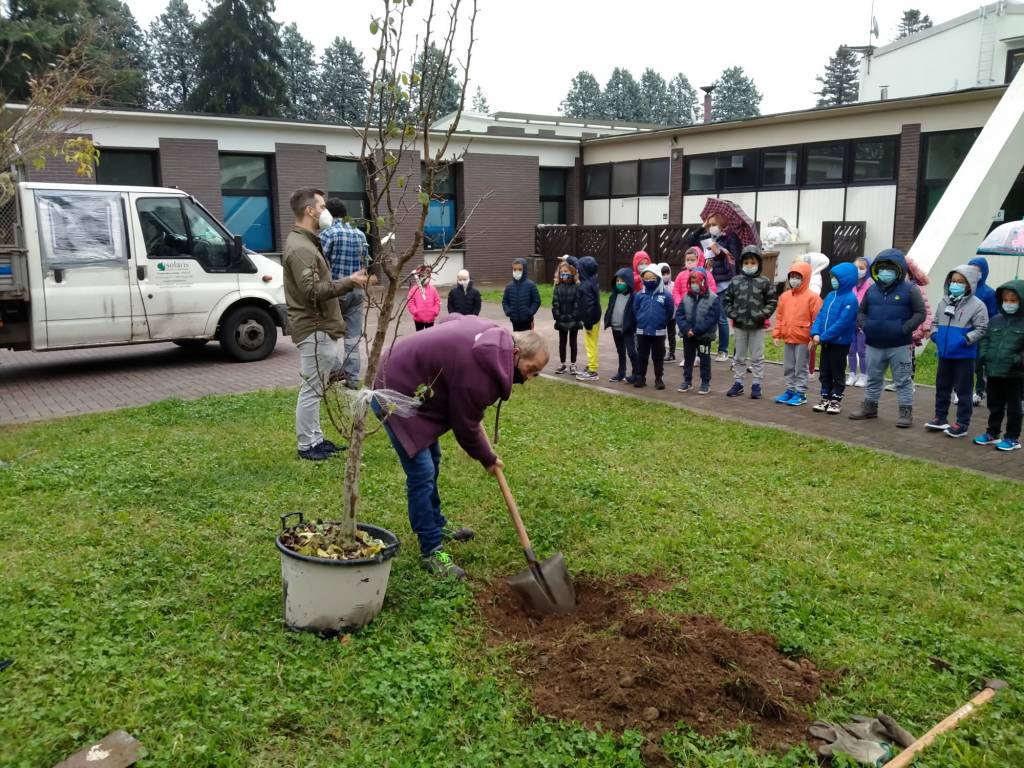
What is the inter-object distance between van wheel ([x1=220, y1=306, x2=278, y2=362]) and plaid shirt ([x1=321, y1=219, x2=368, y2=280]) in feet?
17.9

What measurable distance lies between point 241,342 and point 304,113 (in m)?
50.9

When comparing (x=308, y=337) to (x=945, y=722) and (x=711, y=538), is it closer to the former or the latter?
(x=711, y=538)

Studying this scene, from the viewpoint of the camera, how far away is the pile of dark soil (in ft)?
10.9

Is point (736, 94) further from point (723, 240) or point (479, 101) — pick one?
point (723, 240)

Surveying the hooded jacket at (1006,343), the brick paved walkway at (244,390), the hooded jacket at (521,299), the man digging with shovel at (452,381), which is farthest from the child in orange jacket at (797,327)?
the man digging with shovel at (452,381)

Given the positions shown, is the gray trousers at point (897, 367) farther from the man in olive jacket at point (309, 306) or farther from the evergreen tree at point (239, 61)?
the evergreen tree at point (239, 61)

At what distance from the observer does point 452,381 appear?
13.6 feet

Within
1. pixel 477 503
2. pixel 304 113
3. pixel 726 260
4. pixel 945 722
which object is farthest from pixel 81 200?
pixel 304 113

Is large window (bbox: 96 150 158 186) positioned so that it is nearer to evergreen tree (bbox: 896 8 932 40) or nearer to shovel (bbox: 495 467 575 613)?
shovel (bbox: 495 467 575 613)

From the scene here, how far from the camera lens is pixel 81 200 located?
10.5 metres

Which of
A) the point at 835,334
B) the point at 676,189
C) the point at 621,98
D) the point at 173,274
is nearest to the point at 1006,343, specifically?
the point at 835,334

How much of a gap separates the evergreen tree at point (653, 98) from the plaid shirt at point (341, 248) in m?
79.5

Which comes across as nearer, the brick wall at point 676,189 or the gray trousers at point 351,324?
the gray trousers at point 351,324

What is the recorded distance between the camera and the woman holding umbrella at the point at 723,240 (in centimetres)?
1149
